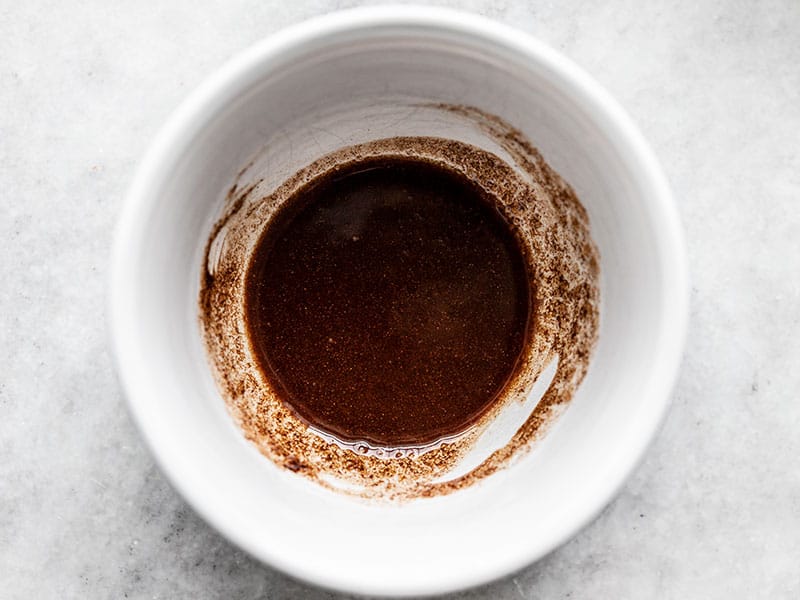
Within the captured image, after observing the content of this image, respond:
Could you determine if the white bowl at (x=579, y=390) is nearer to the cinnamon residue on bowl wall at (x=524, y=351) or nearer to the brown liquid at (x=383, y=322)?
the cinnamon residue on bowl wall at (x=524, y=351)

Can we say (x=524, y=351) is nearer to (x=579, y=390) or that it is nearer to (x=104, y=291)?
(x=579, y=390)

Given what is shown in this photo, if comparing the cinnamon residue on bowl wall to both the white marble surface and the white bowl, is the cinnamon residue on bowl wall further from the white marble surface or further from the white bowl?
the white marble surface

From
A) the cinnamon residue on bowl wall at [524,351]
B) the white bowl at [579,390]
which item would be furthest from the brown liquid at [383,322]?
the white bowl at [579,390]

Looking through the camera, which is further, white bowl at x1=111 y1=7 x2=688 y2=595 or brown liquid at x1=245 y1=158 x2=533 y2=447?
brown liquid at x1=245 y1=158 x2=533 y2=447

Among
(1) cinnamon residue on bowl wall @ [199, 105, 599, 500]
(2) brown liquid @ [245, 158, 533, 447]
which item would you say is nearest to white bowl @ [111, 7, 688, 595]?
(1) cinnamon residue on bowl wall @ [199, 105, 599, 500]

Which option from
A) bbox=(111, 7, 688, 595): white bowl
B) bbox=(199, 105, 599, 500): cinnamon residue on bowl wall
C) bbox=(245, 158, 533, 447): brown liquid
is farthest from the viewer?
bbox=(245, 158, 533, 447): brown liquid

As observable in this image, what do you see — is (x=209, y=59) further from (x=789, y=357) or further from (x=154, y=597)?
(x=789, y=357)

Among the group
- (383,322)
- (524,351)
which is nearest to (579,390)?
(524,351)
